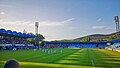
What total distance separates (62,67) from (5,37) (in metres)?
77.4

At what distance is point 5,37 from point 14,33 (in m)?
5.74

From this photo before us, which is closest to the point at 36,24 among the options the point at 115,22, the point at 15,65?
the point at 115,22

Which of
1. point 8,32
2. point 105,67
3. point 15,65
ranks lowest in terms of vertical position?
point 105,67

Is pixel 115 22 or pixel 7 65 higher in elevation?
pixel 115 22

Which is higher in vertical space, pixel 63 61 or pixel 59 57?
pixel 59 57

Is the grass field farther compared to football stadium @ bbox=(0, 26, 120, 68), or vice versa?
football stadium @ bbox=(0, 26, 120, 68)

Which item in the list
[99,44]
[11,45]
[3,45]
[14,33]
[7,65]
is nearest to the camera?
[7,65]

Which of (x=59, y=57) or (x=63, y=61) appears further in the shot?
(x=59, y=57)

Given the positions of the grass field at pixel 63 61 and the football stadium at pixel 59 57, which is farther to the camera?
the football stadium at pixel 59 57

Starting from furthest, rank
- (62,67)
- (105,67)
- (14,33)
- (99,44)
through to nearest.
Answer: (99,44) → (14,33) → (105,67) → (62,67)

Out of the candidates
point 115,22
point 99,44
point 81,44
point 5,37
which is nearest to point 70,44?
point 81,44

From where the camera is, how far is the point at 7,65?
2.87m

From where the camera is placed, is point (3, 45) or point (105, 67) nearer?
point (105, 67)

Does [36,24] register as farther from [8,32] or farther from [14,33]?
[8,32]
